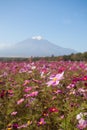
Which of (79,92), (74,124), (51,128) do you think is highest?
(79,92)

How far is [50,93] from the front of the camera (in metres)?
3.71

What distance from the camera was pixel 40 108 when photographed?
12.0ft

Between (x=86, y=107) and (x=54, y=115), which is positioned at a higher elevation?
(x=86, y=107)

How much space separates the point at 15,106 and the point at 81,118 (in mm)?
1980

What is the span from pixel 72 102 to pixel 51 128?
1.70ft

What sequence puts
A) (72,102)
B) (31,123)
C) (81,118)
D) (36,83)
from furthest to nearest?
(36,83) < (31,123) < (72,102) < (81,118)

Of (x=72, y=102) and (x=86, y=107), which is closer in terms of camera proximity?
(x=86, y=107)

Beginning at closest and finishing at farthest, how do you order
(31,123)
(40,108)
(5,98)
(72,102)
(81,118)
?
1. (81,118)
2. (72,102)
3. (31,123)
4. (40,108)
5. (5,98)

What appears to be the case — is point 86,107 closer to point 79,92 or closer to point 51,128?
point 79,92

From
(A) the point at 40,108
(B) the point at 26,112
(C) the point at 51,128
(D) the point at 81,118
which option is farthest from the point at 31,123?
(D) the point at 81,118

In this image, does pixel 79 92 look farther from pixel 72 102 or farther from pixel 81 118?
pixel 81 118

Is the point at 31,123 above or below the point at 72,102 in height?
Answer: below

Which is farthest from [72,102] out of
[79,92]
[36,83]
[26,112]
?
[36,83]

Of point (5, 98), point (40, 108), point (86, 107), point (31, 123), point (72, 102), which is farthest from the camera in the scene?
point (5, 98)
